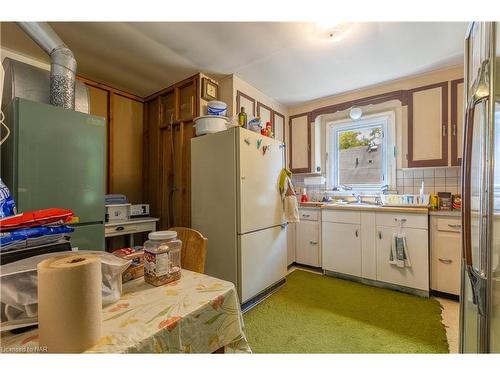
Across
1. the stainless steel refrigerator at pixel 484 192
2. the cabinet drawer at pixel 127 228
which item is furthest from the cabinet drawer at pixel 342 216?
the cabinet drawer at pixel 127 228

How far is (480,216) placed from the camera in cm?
84

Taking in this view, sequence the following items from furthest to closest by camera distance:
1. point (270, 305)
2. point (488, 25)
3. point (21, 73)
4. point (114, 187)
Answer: point (114, 187), point (270, 305), point (21, 73), point (488, 25)

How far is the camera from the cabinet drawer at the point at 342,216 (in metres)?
2.50

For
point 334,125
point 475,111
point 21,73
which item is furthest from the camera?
point 334,125

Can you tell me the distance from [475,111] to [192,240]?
4.98 ft

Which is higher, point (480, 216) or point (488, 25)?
point (488, 25)

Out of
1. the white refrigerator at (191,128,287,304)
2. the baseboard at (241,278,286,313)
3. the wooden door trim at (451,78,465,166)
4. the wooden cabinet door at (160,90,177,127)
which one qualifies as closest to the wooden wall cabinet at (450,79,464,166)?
the wooden door trim at (451,78,465,166)

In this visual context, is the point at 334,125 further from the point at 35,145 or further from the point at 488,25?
the point at 35,145

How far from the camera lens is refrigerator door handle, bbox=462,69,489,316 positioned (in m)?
0.84

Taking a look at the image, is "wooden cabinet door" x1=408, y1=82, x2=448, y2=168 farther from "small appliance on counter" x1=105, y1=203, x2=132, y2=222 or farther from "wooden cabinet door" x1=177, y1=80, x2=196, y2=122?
"small appliance on counter" x1=105, y1=203, x2=132, y2=222

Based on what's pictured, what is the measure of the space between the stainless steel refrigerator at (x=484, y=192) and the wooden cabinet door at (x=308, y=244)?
184 cm

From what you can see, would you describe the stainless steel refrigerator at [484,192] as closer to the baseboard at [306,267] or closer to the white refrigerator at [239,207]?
the white refrigerator at [239,207]

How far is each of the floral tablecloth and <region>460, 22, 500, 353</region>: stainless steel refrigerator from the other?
919 mm
